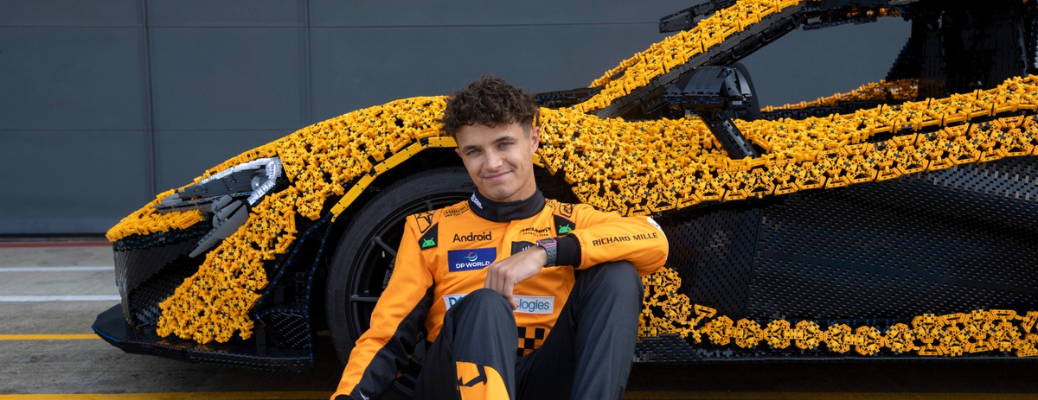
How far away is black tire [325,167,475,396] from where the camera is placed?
222cm

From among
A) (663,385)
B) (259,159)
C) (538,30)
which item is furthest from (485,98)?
(538,30)

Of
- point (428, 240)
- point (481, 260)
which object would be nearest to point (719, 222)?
point (481, 260)

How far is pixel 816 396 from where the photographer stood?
2.62m

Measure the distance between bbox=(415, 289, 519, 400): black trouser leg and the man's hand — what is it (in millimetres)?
37

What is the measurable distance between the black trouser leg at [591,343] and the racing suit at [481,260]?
0.05 m

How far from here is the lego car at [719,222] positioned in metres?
2.13

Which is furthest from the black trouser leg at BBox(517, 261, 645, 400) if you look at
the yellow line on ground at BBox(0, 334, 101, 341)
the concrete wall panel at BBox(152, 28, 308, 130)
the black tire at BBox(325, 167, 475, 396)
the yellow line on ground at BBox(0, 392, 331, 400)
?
the concrete wall panel at BBox(152, 28, 308, 130)

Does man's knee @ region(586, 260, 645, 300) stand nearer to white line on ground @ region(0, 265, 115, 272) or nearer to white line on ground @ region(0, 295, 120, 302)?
white line on ground @ region(0, 295, 120, 302)

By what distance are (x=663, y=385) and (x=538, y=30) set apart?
4.61m

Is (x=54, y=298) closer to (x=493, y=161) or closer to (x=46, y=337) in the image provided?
(x=46, y=337)

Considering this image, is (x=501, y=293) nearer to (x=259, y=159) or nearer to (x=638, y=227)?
(x=638, y=227)

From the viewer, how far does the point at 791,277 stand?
86.0 inches

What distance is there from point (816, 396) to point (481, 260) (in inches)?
57.9

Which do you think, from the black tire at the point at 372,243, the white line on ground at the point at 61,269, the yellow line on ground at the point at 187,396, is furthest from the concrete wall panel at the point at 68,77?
the black tire at the point at 372,243
